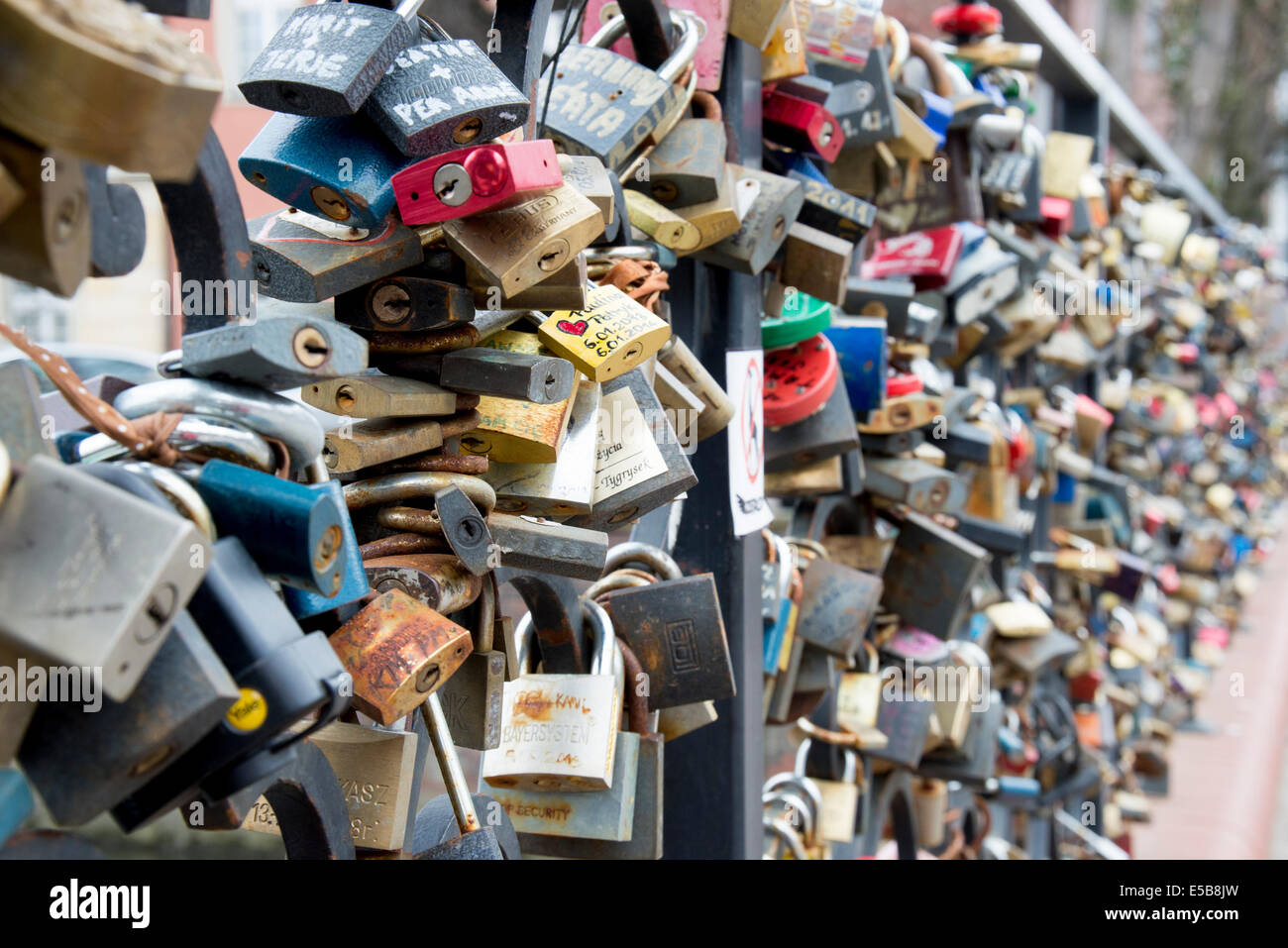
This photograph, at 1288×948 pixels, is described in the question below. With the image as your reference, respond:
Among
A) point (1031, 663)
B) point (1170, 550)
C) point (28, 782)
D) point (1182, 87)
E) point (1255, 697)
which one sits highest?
point (1182, 87)

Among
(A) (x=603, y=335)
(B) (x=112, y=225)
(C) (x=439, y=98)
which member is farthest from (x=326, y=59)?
(A) (x=603, y=335)

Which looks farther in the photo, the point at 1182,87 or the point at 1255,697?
the point at 1182,87

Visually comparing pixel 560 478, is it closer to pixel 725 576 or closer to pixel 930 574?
pixel 725 576

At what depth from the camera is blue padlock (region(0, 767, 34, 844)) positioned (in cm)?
45

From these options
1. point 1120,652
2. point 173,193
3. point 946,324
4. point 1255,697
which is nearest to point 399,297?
point 173,193

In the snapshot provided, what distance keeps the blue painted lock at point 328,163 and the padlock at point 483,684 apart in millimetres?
257

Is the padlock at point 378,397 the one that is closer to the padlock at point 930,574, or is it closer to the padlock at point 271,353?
the padlock at point 271,353

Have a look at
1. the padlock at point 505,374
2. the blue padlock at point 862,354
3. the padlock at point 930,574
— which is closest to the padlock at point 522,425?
the padlock at point 505,374

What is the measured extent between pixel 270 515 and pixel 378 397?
24 cm

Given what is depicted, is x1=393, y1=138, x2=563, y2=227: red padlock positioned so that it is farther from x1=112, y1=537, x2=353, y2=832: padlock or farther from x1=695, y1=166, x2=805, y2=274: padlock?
x1=695, y1=166, x2=805, y2=274: padlock

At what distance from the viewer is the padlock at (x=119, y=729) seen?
0.46 m
